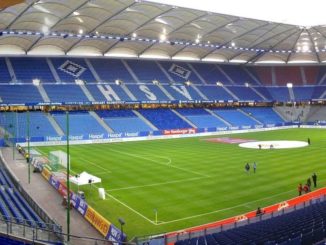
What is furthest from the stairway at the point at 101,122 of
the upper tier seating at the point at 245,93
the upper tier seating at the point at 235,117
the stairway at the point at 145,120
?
the upper tier seating at the point at 245,93

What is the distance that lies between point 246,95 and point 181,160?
199 ft

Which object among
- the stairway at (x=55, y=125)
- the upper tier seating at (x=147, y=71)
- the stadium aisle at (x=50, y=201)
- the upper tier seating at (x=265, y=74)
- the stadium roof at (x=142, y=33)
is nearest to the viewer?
the stadium aisle at (x=50, y=201)

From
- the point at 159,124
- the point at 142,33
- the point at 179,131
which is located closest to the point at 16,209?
the point at 142,33

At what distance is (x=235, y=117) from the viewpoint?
91.1m

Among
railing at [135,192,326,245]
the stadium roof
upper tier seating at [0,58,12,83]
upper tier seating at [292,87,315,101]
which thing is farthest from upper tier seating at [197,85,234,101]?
railing at [135,192,326,245]

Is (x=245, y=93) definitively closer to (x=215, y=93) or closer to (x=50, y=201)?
(x=215, y=93)

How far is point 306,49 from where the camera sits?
9481 cm

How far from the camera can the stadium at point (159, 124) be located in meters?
22.8

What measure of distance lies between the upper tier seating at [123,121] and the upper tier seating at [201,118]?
12.1 m

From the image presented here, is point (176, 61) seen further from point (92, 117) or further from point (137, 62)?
point (92, 117)

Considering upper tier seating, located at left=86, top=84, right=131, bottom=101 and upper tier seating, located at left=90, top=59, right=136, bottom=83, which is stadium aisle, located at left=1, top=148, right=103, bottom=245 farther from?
upper tier seating, located at left=90, top=59, right=136, bottom=83

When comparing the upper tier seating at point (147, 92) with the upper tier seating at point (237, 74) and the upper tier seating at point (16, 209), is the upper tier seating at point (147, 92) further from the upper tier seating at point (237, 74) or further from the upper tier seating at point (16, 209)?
the upper tier seating at point (16, 209)

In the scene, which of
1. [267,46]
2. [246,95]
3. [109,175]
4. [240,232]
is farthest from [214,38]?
[240,232]

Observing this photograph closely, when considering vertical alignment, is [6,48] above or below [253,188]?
above
